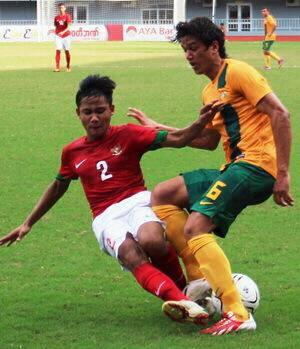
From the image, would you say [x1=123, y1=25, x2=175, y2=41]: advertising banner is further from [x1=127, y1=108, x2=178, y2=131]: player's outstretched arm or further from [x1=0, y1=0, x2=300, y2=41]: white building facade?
[x1=127, y1=108, x2=178, y2=131]: player's outstretched arm

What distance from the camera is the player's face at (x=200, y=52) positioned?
6359 mm

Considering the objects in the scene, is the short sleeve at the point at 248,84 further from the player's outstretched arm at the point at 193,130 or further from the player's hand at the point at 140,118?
the player's hand at the point at 140,118

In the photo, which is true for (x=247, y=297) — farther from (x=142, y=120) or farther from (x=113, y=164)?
(x=142, y=120)

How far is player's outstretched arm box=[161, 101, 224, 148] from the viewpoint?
20.0 ft

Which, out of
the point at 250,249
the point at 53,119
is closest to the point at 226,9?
the point at 53,119

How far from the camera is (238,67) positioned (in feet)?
20.5

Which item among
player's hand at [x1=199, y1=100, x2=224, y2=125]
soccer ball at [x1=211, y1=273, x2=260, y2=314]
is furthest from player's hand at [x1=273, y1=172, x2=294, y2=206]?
soccer ball at [x1=211, y1=273, x2=260, y2=314]

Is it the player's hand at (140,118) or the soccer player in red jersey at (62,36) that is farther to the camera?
the soccer player in red jersey at (62,36)

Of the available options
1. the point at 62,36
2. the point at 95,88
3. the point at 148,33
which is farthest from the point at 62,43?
the point at 148,33

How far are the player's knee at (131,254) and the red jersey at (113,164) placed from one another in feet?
1.29

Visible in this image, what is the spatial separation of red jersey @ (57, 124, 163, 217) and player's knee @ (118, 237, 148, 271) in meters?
A: 0.39

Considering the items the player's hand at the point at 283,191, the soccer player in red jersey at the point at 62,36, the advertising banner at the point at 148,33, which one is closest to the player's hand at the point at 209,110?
the player's hand at the point at 283,191

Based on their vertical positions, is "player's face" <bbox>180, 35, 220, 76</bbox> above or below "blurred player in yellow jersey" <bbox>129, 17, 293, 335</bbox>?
above

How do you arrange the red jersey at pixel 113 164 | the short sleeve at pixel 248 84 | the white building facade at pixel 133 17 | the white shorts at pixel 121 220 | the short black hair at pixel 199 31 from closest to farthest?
the short sleeve at pixel 248 84 → the white shorts at pixel 121 220 → the short black hair at pixel 199 31 → the red jersey at pixel 113 164 → the white building facade at pixel 133 17
